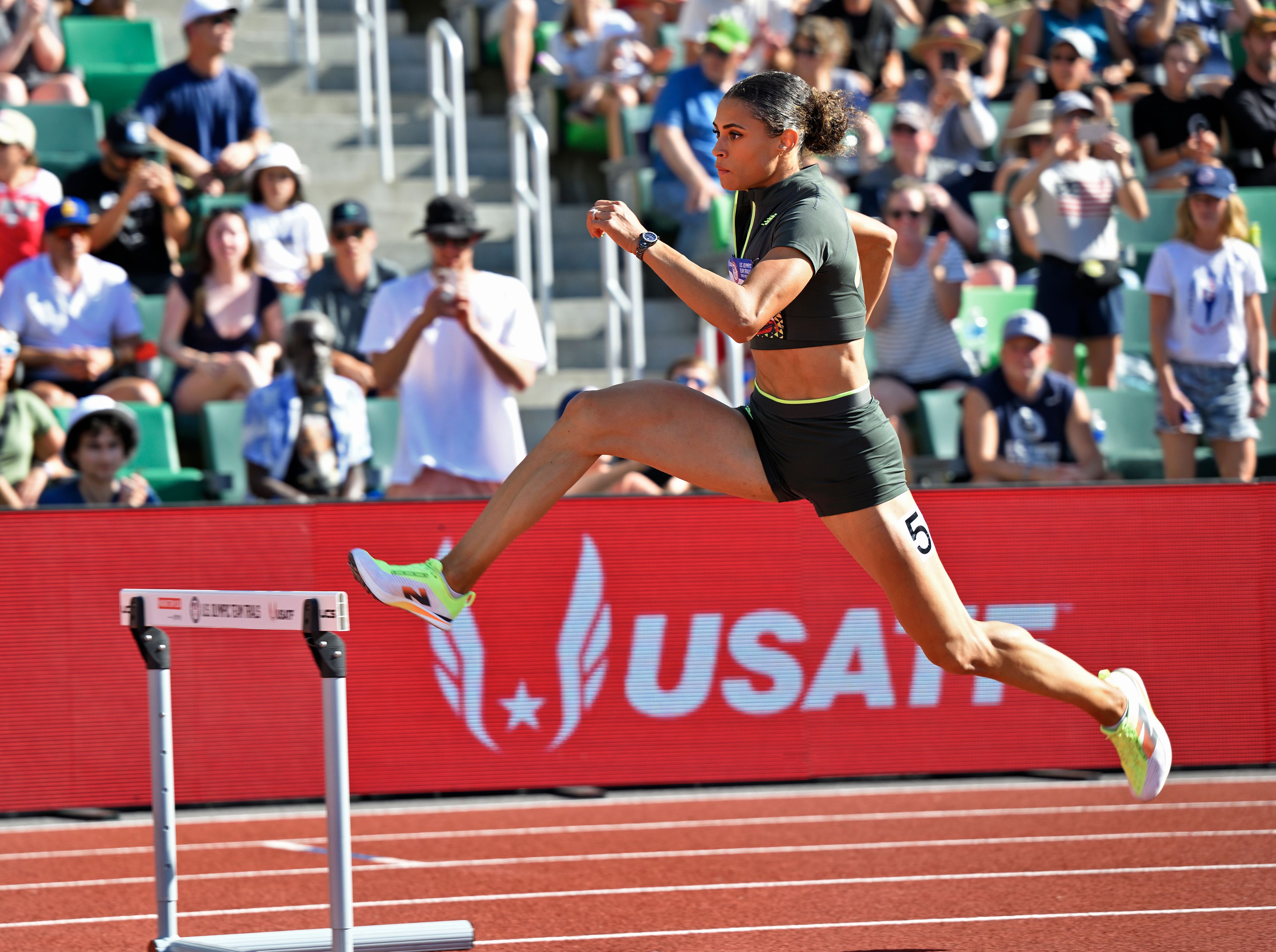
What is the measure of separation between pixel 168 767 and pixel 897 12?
405 inches

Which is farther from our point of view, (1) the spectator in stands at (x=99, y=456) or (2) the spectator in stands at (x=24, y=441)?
(2) the spectator in stands at (x=24, y=441)

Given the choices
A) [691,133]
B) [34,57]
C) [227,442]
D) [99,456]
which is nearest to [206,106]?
[34,57]

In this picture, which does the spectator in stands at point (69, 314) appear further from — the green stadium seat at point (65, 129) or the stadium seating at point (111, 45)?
the stadium seating at point (111, 45)

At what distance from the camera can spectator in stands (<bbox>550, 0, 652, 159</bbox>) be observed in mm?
12156

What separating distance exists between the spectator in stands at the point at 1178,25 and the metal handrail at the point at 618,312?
527 centimetres

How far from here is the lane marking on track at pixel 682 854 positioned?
21.7ft

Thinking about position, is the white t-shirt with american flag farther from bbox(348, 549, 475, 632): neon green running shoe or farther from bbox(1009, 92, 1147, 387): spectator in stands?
bbox(348, 549, 475, 632): neon green running shoe

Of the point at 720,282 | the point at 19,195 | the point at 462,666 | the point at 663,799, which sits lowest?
the point at 663,799

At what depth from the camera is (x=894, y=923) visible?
5750 millimetres

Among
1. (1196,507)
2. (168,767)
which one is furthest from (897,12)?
(168,767)

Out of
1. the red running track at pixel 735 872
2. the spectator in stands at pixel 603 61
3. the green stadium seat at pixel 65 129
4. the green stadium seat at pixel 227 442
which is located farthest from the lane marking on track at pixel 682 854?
the spectator in stands at pixel 603 61

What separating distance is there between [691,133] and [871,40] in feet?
8.52

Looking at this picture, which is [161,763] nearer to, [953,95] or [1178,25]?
[953,95]

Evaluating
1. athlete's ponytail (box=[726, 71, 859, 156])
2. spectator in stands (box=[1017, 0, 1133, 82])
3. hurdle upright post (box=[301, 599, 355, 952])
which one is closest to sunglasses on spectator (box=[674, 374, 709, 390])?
athlete's ponytail (box=[726, 71, 859, 156])
